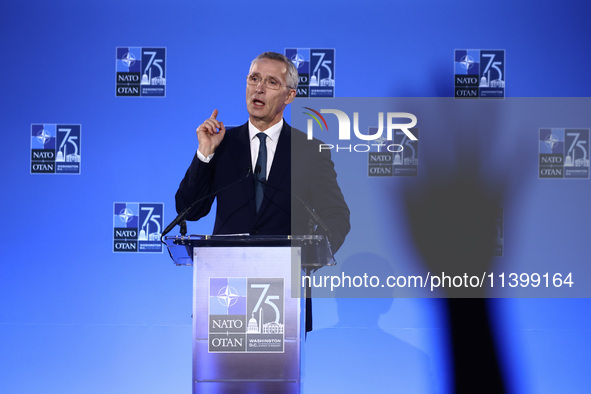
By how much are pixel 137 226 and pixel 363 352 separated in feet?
5.39

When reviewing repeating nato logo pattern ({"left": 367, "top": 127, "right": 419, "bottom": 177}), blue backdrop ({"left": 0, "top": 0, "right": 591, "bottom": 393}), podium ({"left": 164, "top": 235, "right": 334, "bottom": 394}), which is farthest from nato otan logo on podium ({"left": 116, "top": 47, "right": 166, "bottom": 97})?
podium ({"left": 164, "top": 235, "right": 334, "bottom": 394})

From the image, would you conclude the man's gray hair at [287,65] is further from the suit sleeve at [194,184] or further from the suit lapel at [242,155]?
the suit sleeve at [194,184]

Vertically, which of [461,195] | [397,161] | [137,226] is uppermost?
[397,161]

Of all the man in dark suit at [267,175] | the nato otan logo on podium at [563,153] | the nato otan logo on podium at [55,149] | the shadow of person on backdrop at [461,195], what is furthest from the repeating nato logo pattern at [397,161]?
the nato otan logo on podium at [55,149]

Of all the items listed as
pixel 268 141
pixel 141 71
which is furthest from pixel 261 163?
pixel 141 71

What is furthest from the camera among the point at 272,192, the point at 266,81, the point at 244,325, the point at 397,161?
the point at 397,161

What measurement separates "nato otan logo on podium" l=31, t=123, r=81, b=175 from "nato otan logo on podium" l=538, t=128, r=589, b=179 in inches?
119

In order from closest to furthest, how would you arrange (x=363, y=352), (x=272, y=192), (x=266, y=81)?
1. (x=272, y=192)
2. (x=266, y=81)
3. (x=363, y=352)

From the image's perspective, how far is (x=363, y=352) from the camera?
358 cm

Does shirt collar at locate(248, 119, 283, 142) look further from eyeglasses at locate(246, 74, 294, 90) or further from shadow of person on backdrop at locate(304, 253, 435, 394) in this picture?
shadow of person on backdrop at locate(304, 253, 435, 394)

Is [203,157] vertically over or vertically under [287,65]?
under

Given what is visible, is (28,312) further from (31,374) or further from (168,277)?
(168,277)

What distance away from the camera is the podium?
1707mm

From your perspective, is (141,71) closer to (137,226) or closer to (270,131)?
(137,226)
